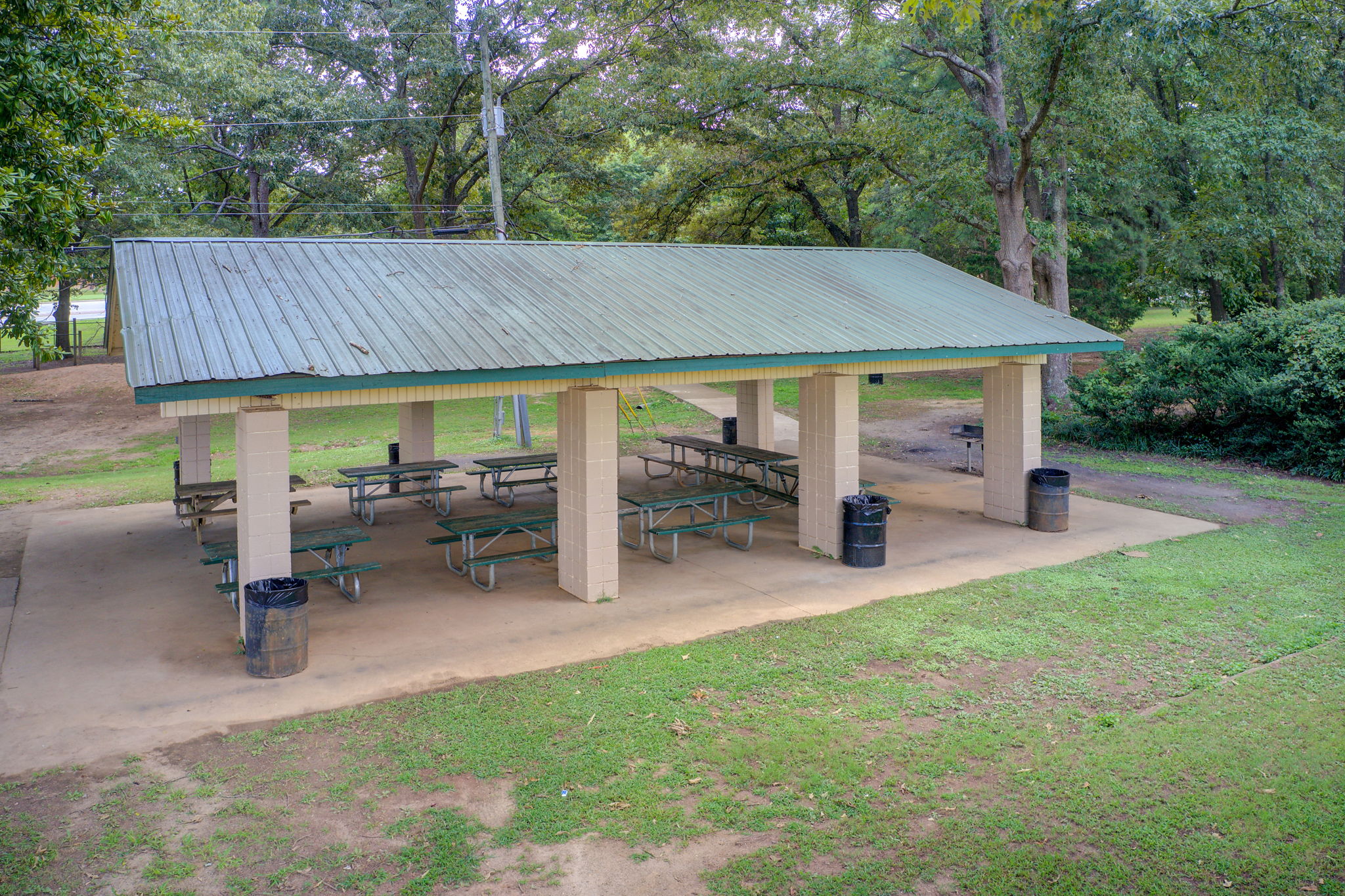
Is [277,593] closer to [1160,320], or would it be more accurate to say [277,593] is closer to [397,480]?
[397,480]

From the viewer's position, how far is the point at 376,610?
28.7 ft

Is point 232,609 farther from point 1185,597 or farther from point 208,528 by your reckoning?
point 1185,597

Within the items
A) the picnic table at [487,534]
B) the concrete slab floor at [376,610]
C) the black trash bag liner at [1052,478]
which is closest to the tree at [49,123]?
the concrete slab floor at [376,610]

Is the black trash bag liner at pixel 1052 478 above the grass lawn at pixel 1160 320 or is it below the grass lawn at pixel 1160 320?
below

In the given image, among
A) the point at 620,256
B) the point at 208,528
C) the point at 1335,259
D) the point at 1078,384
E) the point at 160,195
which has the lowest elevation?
the point at 208,528

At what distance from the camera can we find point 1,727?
20.3 ft

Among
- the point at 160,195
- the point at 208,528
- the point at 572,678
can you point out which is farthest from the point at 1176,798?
the point at 160,195

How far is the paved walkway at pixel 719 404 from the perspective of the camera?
67.8 feet

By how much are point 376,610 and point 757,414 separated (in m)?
9.17

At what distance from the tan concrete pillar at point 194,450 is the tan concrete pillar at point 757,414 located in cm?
857

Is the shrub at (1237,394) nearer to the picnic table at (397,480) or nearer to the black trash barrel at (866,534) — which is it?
the black trash barrel at (866,534)

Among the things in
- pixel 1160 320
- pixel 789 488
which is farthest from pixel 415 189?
pixel 1160 320

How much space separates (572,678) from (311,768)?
198cm

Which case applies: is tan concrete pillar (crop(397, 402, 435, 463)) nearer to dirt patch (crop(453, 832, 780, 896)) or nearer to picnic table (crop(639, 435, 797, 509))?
picnic table (crop(639, 435, 797, 509))
